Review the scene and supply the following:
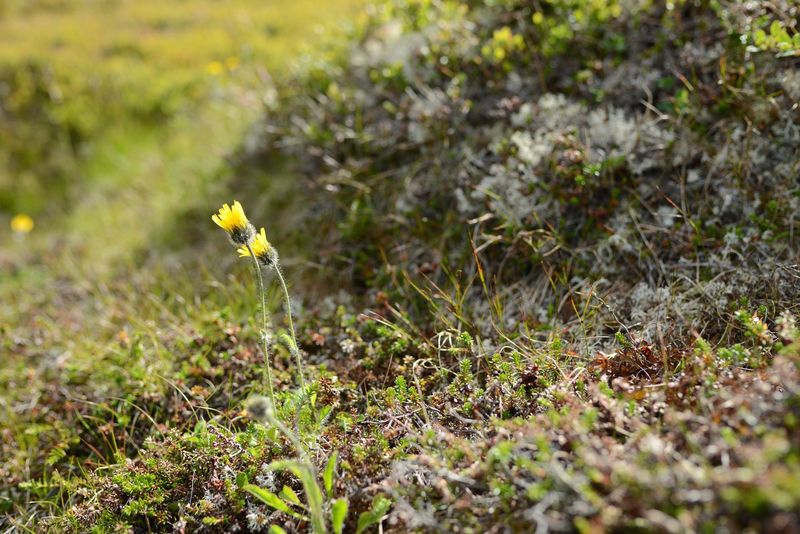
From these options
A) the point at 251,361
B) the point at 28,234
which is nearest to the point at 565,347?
the point at 251,361

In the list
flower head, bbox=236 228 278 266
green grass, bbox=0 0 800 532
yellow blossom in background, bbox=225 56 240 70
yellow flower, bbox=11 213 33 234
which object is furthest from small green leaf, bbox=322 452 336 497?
yellow blossom in background, bbox=225 56 240 70

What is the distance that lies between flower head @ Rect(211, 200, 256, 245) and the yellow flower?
4230 millimetres

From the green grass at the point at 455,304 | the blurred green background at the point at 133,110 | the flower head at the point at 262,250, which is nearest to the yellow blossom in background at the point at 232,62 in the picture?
the blurred green background at the point at 133,110

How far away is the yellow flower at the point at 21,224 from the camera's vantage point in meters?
5.39

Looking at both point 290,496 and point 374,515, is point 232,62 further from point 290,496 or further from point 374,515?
point 374,515

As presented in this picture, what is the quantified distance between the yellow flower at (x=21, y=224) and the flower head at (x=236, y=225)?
4230 mm

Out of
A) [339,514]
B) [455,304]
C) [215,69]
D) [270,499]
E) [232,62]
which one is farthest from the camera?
[232,62]

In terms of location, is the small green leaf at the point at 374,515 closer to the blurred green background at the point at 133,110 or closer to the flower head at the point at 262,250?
the flower head at the point at 262,250

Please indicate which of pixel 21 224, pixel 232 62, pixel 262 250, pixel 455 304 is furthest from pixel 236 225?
pixel 232 62

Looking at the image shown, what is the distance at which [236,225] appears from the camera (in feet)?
7.02

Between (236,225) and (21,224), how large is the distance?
4.30 m

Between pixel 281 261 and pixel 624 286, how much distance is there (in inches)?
75.8

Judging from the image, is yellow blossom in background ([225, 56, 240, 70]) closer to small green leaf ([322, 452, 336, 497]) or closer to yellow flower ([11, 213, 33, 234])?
yellow flower ([11, 213, 33, 234])

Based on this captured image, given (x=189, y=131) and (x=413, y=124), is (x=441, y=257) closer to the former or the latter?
(x=413, y=124)
